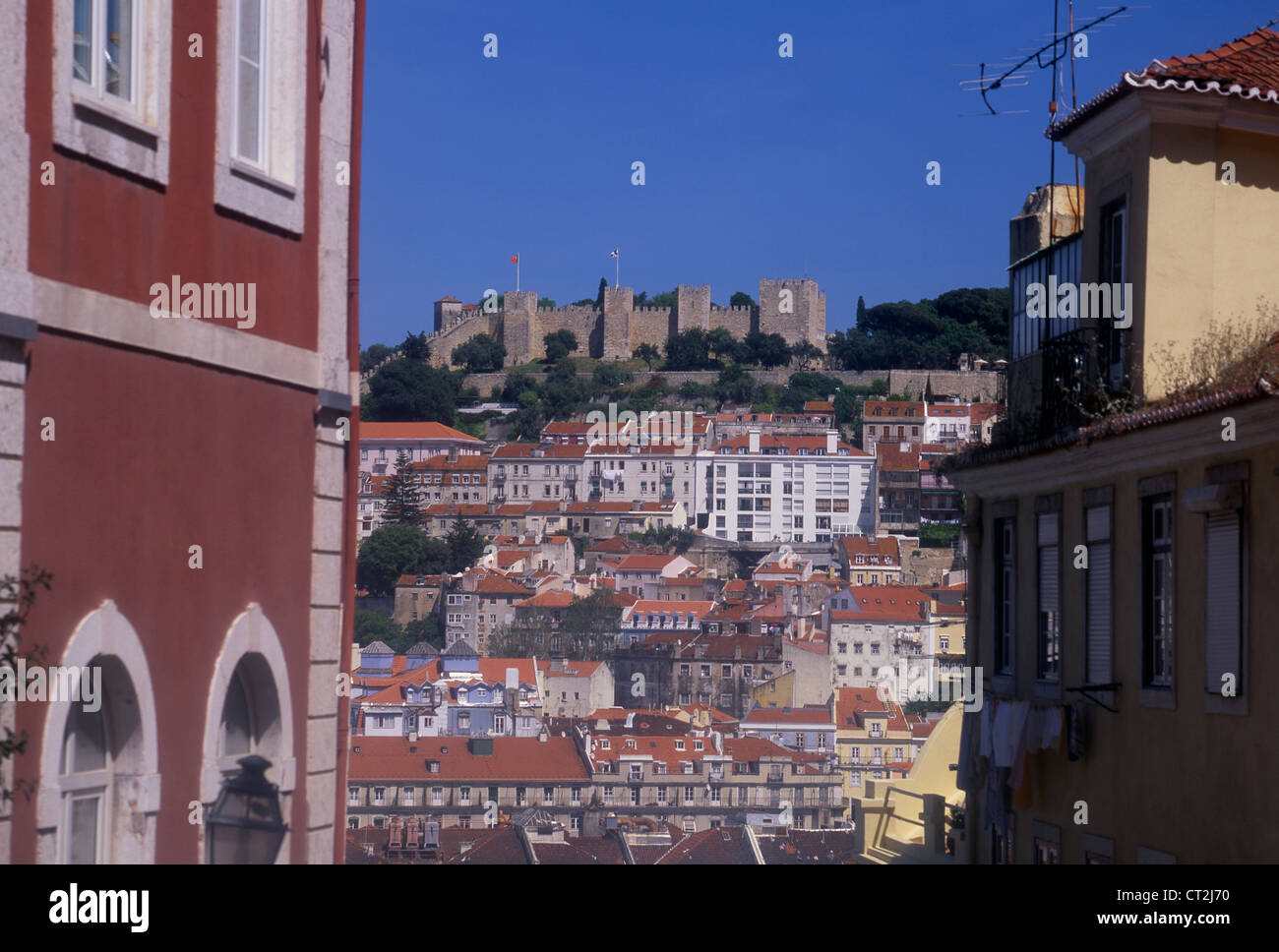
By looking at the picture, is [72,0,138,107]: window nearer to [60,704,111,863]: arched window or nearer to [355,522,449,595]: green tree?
[60,704,111,863]: arched window

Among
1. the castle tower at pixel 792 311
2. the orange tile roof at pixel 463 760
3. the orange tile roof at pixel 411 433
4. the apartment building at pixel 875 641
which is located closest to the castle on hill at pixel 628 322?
the castle tower at pixel 792 311

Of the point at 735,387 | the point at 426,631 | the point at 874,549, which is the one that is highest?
the point at 735,387

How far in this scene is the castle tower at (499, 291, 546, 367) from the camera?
15375 cm

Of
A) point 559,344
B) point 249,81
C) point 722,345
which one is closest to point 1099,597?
point 249,81

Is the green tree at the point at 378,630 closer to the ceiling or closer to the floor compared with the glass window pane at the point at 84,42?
closer to the floor

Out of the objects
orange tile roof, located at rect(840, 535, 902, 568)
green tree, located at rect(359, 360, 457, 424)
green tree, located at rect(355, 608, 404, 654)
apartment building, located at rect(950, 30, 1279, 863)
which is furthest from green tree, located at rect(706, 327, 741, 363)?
apartment building, located at rect(950, 30, 1279, 863)

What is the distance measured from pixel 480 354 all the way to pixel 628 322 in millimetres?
13429

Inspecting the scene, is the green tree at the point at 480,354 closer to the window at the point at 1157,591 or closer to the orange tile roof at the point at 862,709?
the orange tile roof at the point at 862,709

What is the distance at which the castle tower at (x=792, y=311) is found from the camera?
150 metres

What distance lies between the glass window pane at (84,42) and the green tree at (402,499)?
389ft

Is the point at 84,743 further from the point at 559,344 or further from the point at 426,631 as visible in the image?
the point at 559,344

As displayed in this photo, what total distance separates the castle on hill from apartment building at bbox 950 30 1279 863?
138 meters

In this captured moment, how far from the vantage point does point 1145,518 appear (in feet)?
28.9

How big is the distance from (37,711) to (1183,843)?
18.3 ft
